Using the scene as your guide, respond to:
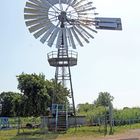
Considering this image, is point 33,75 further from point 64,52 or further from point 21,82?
point 64,52

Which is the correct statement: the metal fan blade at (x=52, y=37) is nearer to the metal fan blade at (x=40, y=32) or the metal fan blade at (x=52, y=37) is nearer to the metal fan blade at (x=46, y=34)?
the metal fan blade at (x=46, y=34)

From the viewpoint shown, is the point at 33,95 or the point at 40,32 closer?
the point at 40,32

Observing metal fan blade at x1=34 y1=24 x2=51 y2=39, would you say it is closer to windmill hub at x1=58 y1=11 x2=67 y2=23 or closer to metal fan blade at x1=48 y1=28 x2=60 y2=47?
metal fan blade at x1=48 y1=28 x2=60 y2=47

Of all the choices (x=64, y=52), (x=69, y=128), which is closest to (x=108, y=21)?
(x=64, y=52)

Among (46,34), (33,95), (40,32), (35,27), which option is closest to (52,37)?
(46,34)

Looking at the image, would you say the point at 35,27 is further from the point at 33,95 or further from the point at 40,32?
the point at 33,95

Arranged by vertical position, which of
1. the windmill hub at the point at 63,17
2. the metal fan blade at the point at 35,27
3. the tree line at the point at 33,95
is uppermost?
the windmill hub at the point at 63,17

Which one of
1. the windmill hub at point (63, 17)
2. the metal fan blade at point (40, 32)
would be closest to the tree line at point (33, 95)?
the windmill hub at point (63, 17)

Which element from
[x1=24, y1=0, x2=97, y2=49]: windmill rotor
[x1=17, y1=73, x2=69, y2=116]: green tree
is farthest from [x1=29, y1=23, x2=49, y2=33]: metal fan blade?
[x1=17, y1=73, x2=69, y2=116]: green tree

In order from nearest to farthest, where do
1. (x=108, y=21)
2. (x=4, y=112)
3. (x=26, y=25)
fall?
(x=26, y=25)
(x=108, y=21)
(x=4, y=112)

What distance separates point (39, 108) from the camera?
54906mm

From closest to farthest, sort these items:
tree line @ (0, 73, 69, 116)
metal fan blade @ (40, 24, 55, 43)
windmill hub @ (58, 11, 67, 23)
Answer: metal fan blade @ (40, 24, 55, 43) → windmill hub @ (58, 11, 67, 23) → tree line @ (0, 73, 69, 116)

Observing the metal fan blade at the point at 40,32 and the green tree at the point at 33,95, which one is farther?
the green tree at the point at 33,95

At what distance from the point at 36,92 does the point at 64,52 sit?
65.2 ft
